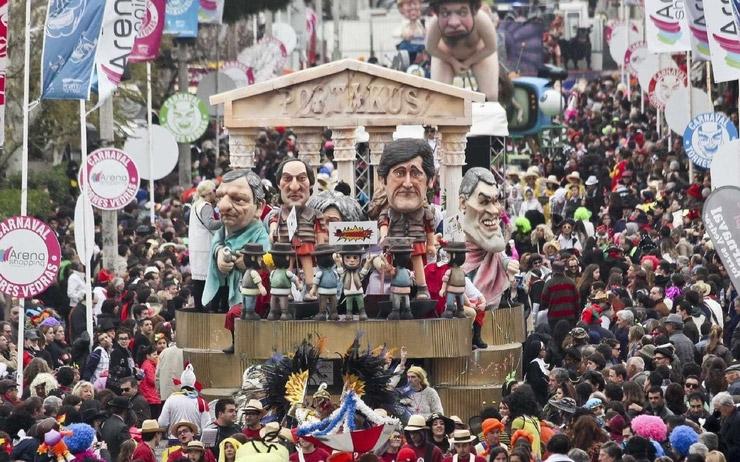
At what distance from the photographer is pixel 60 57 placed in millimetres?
28047

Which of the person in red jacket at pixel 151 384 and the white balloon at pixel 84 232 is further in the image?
the white balloon at pixel 84 232

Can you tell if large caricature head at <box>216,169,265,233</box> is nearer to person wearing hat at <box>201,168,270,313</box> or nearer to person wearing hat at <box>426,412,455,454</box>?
person wearing hat at <box>201,168,270,313</box>

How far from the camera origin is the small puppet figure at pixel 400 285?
77.2 ft

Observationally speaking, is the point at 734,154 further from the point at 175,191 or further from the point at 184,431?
the point at 175,191

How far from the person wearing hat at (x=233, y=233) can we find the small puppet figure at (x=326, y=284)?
135 centimetres

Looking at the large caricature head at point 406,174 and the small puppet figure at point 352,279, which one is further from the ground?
the large caricature head at point 406,174

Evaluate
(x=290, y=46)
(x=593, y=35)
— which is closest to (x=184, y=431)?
(x=290, y=46)

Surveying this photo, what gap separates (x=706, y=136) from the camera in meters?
35.2

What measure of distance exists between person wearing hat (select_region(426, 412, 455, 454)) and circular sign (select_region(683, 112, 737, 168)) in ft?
50.9

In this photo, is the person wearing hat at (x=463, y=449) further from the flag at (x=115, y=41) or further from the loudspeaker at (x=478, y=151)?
the loudspeaker at (x=478, y=151)

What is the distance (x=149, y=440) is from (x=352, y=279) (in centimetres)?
327

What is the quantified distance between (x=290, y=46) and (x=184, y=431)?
171 feet

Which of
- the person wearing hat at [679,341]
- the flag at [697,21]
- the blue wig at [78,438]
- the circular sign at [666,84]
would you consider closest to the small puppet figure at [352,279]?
the person wearing hat at [679,341]

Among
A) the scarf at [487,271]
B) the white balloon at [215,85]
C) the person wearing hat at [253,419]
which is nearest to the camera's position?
the person wearing hat at [253,419]
